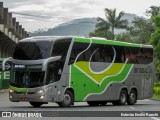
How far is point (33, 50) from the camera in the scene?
27.8 m

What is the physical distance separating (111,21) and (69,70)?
77.4 metres

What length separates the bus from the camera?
27.4 metres

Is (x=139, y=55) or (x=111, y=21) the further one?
(x=111, y=21)

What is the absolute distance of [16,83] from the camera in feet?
92.4

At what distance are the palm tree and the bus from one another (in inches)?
2776

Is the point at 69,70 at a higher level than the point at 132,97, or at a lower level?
higher

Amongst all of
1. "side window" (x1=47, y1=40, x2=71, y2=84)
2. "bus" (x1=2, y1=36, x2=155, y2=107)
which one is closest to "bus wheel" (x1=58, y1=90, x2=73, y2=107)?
"bus" (x1=2, y1=36, x2=155, y2=107)

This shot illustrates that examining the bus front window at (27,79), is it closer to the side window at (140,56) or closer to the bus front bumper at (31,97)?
the bus front bumper at (31,97)

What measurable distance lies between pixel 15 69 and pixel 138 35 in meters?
81.2

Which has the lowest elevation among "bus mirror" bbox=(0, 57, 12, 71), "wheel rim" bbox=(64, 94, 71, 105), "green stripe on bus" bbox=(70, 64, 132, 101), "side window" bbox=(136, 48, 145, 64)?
"wheel rim" bbox=(64, 94, 71, 105)

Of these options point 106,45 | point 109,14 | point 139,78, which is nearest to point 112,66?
point 106,45

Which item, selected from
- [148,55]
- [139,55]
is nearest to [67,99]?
[139,55]

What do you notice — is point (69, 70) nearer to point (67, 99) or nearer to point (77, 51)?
point (77, 51)

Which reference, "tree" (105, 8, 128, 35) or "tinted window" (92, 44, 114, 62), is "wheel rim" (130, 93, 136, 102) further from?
"tree" (105, 8, 128, 35)
